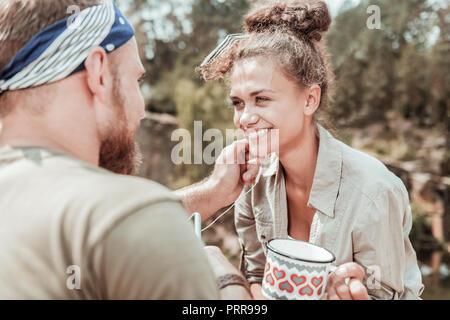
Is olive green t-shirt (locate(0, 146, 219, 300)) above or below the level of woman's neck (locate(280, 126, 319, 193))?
above

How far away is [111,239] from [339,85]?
8555 millimetres

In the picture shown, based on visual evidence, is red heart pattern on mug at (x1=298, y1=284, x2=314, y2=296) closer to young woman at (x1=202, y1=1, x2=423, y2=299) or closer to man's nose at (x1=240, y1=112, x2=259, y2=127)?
young woman at (x1=202, y1=1, x2=423, y2=299)

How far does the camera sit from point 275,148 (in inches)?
89.1

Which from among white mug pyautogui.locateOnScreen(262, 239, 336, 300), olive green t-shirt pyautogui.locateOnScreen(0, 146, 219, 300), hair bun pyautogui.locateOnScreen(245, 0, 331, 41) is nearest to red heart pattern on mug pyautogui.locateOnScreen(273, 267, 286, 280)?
white mug pyautogui.locateOnScreen(262, 239, 336, 300)

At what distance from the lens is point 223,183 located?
231 centimetres

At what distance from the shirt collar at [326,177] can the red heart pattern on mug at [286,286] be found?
2.82ft

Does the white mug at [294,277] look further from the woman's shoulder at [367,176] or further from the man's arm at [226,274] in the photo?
the woman's shoulder at [367,176]

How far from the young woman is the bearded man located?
2.94ft

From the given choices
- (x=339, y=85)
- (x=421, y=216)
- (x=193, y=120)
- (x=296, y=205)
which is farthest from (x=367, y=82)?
(x=296, y=205)

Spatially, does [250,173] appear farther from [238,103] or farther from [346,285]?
[346,285]

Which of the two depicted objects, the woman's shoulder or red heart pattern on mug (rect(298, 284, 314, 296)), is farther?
the woman's shoulder

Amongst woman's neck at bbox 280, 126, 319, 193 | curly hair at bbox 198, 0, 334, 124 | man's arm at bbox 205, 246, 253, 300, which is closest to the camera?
man's arm at bbox 205, 246, 253, 300

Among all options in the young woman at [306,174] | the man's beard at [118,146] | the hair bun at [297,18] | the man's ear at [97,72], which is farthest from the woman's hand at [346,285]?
the hair bun at [297,18]

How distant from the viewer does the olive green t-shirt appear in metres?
0.80
